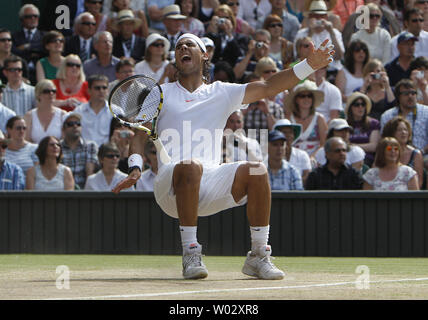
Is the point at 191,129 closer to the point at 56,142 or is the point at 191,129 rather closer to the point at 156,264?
the point at 156,264

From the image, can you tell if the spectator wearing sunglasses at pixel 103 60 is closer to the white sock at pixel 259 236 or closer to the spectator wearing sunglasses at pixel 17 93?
the spectator wearing sunglasses at pixel 17 93

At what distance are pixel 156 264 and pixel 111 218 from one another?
7.85 feet

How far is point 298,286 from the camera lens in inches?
251

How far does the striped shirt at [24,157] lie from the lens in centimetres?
1231

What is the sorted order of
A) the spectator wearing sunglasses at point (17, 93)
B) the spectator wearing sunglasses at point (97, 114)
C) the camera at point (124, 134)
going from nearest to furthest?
the camera at point (124, 134), the spectator wearing sunglasses at point (97, 114), the spectator wearing sunglasses at point (17, 93)

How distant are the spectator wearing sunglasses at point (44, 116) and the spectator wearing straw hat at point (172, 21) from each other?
251cm

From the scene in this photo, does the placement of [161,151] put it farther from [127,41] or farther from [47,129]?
[127,41]

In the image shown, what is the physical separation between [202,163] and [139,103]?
2.19 ft

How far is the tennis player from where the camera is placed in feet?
22.9

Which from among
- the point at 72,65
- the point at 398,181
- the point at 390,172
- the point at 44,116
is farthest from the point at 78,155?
the point at 398,181

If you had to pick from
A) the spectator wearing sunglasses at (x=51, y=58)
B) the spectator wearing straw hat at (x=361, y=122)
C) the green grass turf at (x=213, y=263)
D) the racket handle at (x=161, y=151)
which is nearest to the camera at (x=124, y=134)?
the spectator wearing sunglasses at (x=51, y=58)

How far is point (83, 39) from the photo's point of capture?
14.7m

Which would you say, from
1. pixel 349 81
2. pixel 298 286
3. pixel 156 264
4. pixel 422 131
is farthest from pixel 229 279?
pixel 349 81

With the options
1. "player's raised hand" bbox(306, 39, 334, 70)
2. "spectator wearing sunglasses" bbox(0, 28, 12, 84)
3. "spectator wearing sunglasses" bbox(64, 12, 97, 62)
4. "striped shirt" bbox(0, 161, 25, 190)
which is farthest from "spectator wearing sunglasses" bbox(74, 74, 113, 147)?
"player's raised hand" bbox(306, 39, 334, 70)
